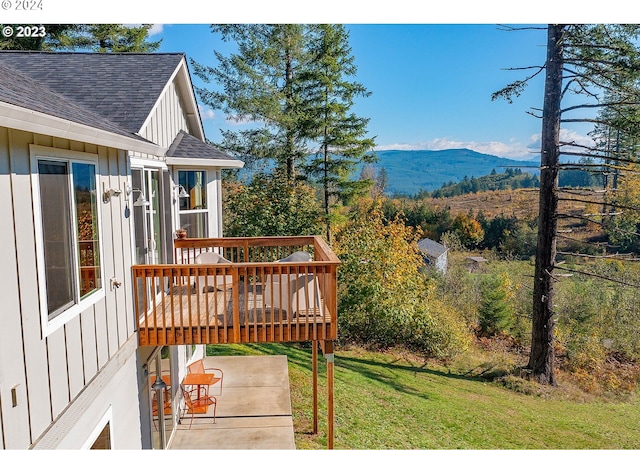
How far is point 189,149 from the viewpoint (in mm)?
8328

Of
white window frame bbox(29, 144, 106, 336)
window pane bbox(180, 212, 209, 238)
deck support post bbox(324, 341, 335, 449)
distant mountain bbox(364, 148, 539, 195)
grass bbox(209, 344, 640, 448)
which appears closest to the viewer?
white window frame bbox(29, 144, 106, 336)

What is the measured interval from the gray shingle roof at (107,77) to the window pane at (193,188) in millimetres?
1701

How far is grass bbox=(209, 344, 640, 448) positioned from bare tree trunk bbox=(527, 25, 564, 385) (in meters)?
0.89

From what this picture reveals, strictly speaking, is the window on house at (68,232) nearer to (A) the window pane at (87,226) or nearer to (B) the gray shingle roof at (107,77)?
(A) the window pane at (87,226)

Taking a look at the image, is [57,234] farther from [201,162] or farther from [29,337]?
[201,162]

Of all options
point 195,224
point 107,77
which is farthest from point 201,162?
point 107,77

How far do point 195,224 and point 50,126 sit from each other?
6.04 m

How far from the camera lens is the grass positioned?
28.4ft

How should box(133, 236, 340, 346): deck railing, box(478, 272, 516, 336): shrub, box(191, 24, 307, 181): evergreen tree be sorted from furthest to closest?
box(191, 24, 307, 181): evergreen tree → box(478, 272, 516, 336): shrub → box(133, 236, 340, 346): deck railing

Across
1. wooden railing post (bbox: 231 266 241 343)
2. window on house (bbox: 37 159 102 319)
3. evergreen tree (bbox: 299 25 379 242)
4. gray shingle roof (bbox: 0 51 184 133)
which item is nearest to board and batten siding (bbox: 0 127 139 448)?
window on house (bbox: 37 159 102 319)

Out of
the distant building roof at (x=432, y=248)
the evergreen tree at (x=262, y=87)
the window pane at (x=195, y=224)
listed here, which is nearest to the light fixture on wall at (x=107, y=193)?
the window pane at (x=195, y=224)

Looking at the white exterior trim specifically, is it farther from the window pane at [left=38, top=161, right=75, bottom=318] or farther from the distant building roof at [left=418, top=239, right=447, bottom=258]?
the distant building roof at [left=418, top=239, right=447, bottom=258]
